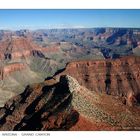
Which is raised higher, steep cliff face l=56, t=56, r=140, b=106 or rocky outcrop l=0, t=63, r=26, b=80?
steep cliff face l=56, t=56, r=140, b=106

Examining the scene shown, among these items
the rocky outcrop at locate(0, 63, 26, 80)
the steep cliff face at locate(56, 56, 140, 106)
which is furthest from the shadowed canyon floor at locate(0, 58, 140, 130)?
the rocky outcrop at locate(0, 63, 26, 80)

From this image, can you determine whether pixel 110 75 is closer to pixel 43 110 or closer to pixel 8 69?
pixel 8 69

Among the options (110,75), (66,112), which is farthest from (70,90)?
(110,75)

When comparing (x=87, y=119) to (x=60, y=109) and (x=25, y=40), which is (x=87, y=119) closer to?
(x=60, y=109)

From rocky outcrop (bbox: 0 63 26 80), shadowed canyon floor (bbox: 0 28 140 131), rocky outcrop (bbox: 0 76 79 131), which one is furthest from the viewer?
rocky outcrop (bbox: 0 63 26 80)

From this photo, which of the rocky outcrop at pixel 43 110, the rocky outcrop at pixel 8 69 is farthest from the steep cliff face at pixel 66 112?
the rocky outcrop at pixel 8 69

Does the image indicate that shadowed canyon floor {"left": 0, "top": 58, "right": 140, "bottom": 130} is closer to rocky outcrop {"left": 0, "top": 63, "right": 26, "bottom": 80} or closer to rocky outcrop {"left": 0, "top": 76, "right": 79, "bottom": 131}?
rocky outcrop {"left": 0, "top": 76, "right": 79, "bottom": 131}

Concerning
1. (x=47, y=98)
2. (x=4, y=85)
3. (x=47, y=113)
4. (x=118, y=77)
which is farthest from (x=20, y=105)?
(x=4, y=85)

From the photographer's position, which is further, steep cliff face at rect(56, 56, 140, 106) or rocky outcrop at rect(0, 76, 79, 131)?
steep cliff face at rect(56, 56, 140, 106)
